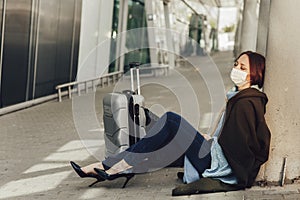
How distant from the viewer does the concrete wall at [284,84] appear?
4293 millimetres

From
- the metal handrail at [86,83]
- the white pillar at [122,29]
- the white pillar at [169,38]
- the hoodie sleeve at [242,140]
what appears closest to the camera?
the hoodie sleeve at [242,140]

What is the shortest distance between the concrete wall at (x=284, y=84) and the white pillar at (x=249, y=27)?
1355 cm

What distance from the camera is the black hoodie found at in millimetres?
4109

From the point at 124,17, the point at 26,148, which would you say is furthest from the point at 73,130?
the point at 124,17

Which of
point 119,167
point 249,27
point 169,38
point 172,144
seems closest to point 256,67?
point 172,144

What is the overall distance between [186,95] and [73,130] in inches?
217

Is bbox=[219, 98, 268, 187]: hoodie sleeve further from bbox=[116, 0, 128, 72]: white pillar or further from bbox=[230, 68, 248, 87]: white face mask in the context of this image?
bbox=[116, 0, 128, 72]: white pillar

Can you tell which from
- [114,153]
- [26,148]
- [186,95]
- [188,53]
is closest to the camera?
[114,153]

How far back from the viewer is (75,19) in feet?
48.2

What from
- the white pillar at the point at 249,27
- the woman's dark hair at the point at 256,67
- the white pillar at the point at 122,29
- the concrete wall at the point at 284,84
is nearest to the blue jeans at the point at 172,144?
the concrete wall at the point at 284,84

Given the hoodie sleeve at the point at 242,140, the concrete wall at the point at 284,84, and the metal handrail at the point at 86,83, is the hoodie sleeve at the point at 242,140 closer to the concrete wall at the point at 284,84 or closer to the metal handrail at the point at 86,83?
the concrete wall at the point at 284,84

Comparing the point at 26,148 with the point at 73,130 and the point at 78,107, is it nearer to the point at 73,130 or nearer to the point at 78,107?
the point at 73,130

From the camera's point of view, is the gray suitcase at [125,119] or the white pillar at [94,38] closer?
the gray suitcase at [125,119]

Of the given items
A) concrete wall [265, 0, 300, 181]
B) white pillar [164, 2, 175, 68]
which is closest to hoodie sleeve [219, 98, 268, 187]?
concrete wall [265, 0, 300, 181]
